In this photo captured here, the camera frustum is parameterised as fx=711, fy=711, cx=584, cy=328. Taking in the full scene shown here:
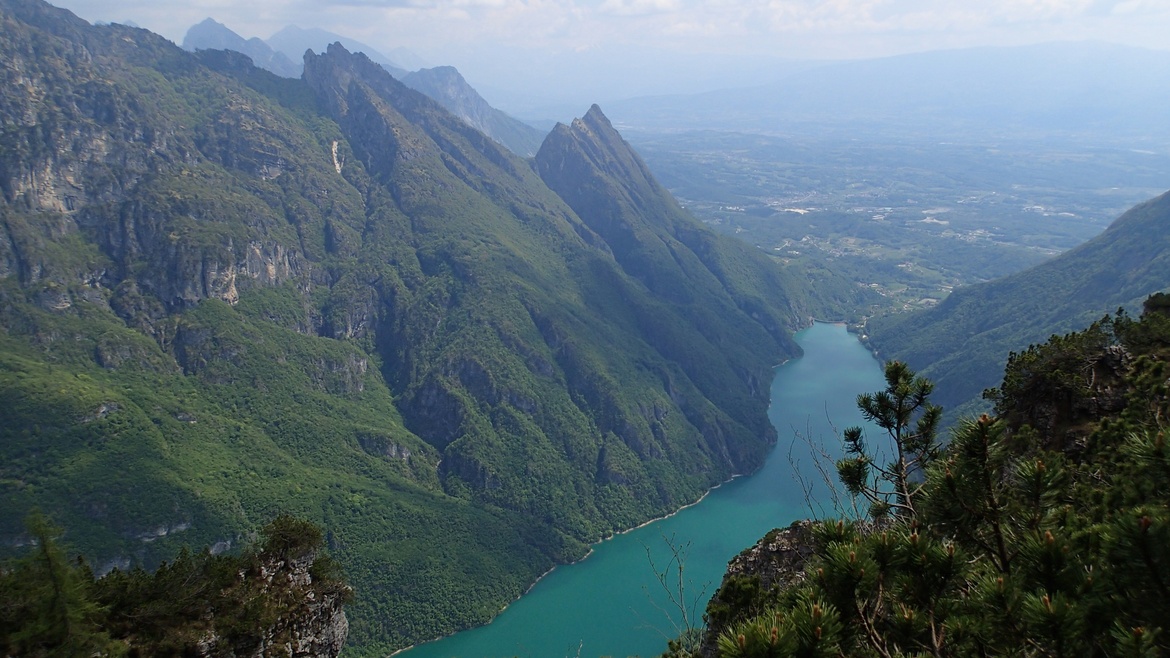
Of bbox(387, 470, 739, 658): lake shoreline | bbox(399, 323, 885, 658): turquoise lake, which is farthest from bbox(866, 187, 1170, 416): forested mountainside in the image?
bbox(387, 470, 739, 658): lake shoreline

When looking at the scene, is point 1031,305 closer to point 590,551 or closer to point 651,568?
point 590,551

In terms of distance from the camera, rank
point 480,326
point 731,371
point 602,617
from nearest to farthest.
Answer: point 602,617 < point 480,326 < point 731,371

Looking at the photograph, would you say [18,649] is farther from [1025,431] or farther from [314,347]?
[314,347]

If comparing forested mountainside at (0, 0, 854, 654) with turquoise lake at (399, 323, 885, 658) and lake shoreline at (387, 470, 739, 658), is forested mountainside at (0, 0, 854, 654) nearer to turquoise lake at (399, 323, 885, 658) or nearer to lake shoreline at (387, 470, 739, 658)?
lake shoreline at (387, 470, 739, 658)

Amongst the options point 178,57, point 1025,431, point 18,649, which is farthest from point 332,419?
point 178,57

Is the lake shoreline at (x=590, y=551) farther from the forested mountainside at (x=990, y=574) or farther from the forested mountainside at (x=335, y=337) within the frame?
the forested mountainside at (x=990, y=574)

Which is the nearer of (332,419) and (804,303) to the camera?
(332,419)
